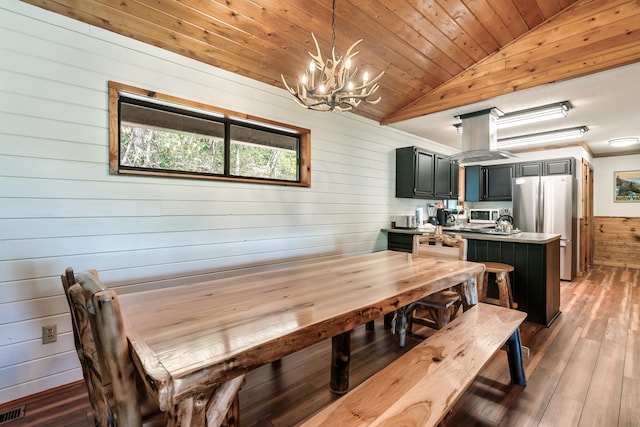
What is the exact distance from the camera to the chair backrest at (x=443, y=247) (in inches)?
103

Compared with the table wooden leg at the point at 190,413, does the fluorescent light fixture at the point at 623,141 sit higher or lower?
higher

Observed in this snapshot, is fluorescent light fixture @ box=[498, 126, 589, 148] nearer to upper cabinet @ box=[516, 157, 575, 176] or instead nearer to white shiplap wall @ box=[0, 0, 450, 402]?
upper cabinet @ box=[516, 157, 575, 176]

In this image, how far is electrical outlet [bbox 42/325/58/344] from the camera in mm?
1969

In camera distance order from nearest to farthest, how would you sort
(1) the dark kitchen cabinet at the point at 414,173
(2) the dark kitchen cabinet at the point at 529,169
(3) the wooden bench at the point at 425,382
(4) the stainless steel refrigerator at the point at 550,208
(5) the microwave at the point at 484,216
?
1. (3) the wooden bench at the point at 425,382
2. (1) the dark kitchen cabinet at the point at 414,173
3. (4) the stainless steel refrigerator at the point at 550,208
4. (2) the dark kitchen cabinet at the point at 529,169
5. (5) the microwave at the point at 484,216

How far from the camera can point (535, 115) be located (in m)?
3.64

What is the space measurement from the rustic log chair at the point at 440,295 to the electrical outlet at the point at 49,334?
265 cm

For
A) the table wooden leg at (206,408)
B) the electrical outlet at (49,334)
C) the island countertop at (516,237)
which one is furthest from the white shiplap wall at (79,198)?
the island countertop at (516,237)

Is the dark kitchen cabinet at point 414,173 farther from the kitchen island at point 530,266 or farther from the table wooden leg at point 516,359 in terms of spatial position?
the table wooden leg at point 516,359

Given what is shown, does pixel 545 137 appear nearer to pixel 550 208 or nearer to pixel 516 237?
pixel 550 208

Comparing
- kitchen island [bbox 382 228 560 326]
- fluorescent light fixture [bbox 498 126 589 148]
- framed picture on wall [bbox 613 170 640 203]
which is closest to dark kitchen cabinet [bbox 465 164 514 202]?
fluorescent light fixture [bbox 498 126 589 148]

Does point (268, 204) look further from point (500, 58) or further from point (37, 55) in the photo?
point (500, 58)

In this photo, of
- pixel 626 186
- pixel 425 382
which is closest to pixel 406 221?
pixel 425 382

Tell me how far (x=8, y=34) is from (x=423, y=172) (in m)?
4.51

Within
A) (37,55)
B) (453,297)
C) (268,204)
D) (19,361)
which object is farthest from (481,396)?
(37,55)
